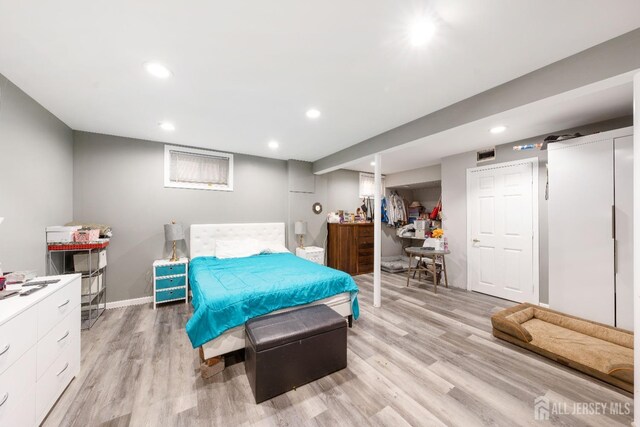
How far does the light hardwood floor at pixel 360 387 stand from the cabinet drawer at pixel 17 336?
2.15ft

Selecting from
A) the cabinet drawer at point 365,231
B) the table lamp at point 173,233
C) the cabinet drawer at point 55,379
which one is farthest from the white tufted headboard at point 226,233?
the cabinet drawer at point 55,379

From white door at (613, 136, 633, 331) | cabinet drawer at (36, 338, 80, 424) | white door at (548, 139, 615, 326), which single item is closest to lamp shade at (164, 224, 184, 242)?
cabinet drawer at (36, 338, 80, 424)

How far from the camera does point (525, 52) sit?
172 centimetres

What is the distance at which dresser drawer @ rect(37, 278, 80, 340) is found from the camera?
59.3 inches

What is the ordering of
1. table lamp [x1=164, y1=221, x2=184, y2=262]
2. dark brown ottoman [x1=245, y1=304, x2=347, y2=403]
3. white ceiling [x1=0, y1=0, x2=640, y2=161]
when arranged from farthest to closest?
table lamp [x1=164, y1=221, x2=184, y2=262] < dark brown ottoman [x1=245, y1=304, x2=347, y2=403] < white ceiling [x1=0, y1=0, x2=640, y2=161]

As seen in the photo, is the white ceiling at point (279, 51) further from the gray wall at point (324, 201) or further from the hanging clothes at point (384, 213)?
the hanging clothes at point (384, 213)

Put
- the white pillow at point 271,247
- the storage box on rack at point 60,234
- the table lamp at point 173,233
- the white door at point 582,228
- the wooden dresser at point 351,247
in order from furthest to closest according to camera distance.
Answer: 1. the wooden dresser at point 351,247
2. the white pillow at point 271,247
3. the table lamp at point 173,233
4. the storage box on rack at point 60,234
5. the white door at point 582,228

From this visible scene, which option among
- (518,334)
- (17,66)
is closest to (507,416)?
(518,334)

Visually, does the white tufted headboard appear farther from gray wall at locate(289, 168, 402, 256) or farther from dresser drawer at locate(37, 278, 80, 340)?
dresser drawer at locate(37, 278, 80, 340)

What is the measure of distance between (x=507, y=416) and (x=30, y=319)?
3.18 m

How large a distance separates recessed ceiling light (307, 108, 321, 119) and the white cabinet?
2.75m

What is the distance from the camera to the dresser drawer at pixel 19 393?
1191 mm

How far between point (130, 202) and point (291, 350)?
359 cm

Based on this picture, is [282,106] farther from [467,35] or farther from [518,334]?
[518,334]
